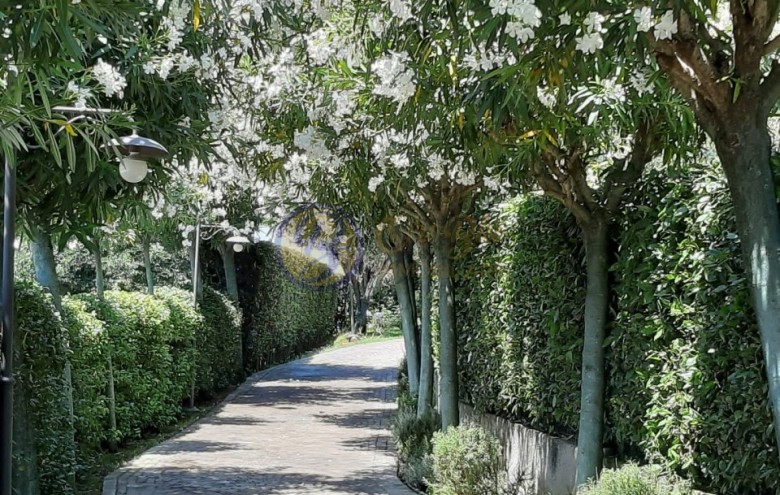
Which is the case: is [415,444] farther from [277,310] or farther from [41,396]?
[277,310]

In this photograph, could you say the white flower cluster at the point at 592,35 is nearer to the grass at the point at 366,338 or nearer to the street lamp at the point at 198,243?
the street lamp at the point at 198,243

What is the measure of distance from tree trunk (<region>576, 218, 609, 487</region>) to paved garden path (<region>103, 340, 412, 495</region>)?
3.59 m

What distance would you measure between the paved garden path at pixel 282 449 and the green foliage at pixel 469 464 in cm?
125

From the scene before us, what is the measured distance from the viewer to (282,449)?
1241 centimetres

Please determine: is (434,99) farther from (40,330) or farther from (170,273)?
(170,273)

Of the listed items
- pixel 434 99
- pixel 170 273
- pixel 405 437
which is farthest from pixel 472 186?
pixel 170 273

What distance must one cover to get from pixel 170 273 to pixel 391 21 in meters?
23.6

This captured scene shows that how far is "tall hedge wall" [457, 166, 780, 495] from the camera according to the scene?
464cm

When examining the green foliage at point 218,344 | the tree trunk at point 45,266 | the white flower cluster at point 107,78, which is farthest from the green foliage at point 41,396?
the green foliage at point 218,344

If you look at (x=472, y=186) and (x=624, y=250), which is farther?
(x=472, y=186)

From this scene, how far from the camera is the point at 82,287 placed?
26.6 m

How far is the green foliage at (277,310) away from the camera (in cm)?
2397

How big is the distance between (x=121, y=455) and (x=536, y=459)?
6.15 metres
